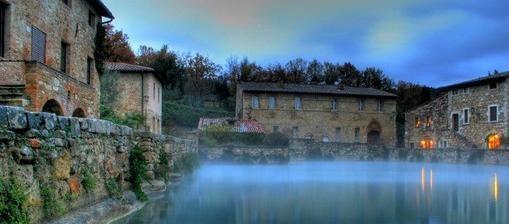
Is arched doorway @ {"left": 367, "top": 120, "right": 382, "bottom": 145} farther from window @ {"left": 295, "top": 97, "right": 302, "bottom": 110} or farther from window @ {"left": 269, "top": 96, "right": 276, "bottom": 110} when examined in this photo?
window @ {"left": 269, "top": 96, "right": 276, "bottom": 110}

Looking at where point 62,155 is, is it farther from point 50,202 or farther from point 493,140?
point 493,140

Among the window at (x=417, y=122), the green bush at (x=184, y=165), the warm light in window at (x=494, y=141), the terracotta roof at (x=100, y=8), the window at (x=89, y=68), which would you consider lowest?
the green bush at (x=184, y=165)

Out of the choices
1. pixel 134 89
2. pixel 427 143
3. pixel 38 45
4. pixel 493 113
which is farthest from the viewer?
pixel 427 143

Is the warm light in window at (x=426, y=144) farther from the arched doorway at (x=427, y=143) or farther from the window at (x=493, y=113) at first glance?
the window at (x=493, y=113)

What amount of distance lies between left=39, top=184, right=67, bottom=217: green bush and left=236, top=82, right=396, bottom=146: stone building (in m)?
41.3

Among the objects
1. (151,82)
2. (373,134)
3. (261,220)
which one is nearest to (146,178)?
(261,220)

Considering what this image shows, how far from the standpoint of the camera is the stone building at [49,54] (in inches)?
556

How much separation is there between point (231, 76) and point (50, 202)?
2327 inches

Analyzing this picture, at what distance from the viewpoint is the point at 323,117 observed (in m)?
50.3

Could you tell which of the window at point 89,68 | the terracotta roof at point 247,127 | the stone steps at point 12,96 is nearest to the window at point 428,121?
the terracotta roof at point 247,127

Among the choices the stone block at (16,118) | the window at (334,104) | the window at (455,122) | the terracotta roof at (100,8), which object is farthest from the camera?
the window at (334,104)

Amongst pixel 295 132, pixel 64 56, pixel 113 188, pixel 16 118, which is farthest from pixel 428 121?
pixel 16 118

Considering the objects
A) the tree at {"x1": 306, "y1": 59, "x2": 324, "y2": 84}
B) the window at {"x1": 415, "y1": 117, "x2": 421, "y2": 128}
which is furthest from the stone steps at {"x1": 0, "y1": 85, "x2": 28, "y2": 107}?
the tree at {"x1": 306, "y1": 59, "x2": 324, "y2": 84}

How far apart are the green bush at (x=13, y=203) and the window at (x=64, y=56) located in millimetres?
15332
